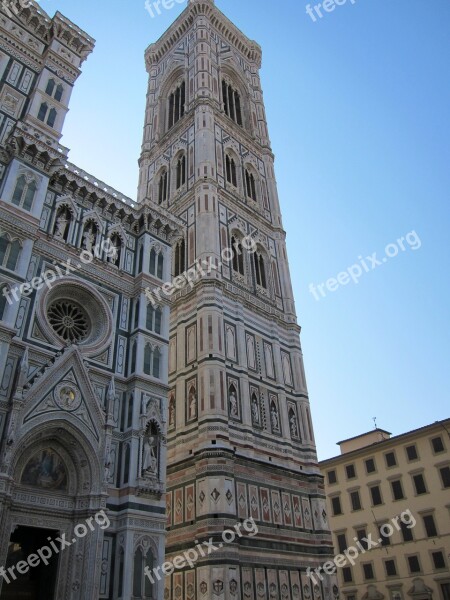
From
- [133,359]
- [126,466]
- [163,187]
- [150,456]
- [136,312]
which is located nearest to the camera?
[126,466]

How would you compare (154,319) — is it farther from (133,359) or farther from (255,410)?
(255,410)

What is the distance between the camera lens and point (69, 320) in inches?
775

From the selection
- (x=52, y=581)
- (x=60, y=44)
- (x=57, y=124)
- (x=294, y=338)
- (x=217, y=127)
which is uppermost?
(x=217, y=127)

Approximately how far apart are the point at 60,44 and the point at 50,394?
18569 millimetres

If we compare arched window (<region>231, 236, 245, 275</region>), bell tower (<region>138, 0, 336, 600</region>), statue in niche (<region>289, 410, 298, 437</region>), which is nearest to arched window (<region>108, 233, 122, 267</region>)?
bell tower (<region>138, 0, 336, 600</region>)

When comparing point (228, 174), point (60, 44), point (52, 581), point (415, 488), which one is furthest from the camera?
point (415, 488)

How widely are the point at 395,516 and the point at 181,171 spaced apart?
90.8 ft

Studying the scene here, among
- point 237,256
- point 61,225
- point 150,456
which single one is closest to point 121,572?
point 150,456

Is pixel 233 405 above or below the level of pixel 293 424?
below

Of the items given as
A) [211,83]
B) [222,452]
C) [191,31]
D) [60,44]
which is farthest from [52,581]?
[191,31]

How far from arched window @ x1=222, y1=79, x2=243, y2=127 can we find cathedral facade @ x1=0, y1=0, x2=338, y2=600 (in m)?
6.02

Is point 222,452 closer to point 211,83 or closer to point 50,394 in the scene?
point 50,394

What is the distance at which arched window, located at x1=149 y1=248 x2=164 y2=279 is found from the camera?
23.0 metres

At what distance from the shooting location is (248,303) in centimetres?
2828
